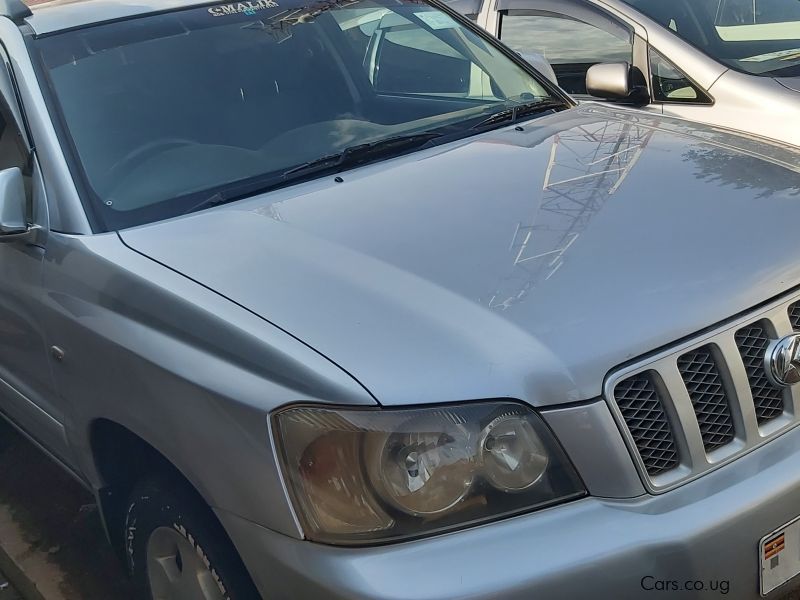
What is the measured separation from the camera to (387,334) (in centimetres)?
198

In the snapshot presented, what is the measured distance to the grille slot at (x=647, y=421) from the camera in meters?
1.91

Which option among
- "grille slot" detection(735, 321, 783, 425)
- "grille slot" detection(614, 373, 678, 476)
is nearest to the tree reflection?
"grille slot" detection(735, 321, 783, 425)

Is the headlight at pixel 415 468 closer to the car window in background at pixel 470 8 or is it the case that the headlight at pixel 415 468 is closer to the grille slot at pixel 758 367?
the grille slot at pixel 758 367

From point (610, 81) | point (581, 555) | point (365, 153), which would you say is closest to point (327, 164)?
point (365, 153)

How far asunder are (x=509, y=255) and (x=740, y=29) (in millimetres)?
3071

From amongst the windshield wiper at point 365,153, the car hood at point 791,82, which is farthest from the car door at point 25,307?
the car hood at point 791,82

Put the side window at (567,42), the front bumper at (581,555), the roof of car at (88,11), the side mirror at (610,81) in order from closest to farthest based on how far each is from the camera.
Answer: the front bumper at (581,555) < the roof of car at (88,11) < the side mirror at (610,81) < the side window at (567,42)

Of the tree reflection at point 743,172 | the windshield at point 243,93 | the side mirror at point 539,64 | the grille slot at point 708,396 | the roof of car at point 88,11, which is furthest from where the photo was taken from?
the side mirror at point 539,64

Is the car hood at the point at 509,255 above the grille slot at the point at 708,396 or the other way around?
above

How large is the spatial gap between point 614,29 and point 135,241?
2912 millimetres

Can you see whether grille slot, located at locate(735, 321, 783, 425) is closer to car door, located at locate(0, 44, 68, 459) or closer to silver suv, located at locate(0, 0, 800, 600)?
silver suv, located at locate(0, 0, 800, 600)

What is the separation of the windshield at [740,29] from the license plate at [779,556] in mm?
2863

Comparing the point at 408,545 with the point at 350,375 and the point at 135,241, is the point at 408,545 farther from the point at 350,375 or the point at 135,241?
the point at 135,241

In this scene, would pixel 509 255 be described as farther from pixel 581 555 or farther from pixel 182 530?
pixel 182 530
